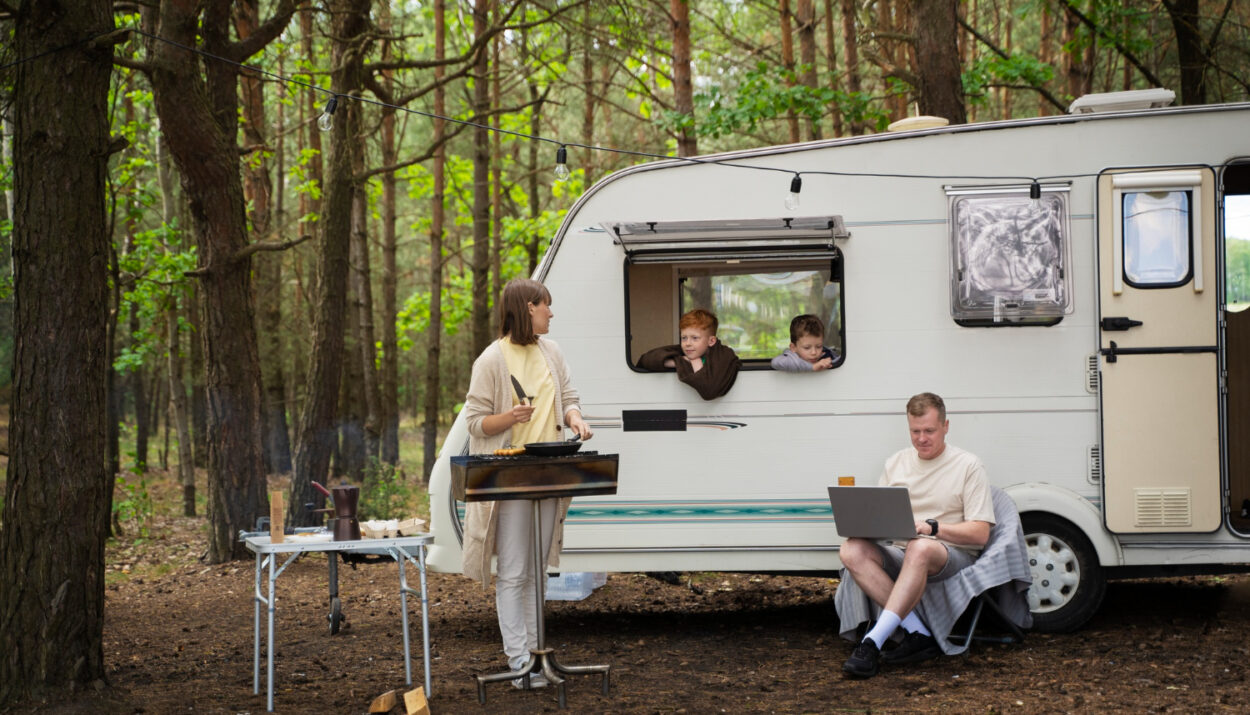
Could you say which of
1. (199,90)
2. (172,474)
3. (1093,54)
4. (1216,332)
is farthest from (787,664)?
(172,474)

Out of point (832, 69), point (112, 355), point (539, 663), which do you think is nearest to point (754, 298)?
point (539, 663)

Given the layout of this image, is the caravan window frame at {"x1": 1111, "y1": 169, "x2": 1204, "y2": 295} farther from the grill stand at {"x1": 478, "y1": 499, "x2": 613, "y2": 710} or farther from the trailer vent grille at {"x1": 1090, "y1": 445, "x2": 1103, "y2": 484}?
the grill stand at {"x1": 478, "y1": 499, "x2": 613, "y2": 710}

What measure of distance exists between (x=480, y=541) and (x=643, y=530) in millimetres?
1425

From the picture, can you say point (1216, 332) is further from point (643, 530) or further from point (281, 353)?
point (281, 353)

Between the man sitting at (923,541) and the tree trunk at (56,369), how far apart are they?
139 inches

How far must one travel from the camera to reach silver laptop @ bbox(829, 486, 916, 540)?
5.66 meters

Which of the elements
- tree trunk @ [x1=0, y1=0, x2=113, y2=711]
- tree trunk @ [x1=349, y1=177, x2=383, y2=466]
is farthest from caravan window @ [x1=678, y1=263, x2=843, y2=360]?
tree trunk @ [x1=349, y1=177, x2=383, y2=466]

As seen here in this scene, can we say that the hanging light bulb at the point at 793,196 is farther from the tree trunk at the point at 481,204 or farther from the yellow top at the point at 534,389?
the tree trunk at the point at 481,204

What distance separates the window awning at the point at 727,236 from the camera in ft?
21.3

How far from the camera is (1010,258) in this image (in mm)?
6410

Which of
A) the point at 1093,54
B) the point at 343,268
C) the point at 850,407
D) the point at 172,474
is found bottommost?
the point at 172,474

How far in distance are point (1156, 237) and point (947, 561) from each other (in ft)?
6.96

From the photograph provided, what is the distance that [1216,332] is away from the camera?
6246mm

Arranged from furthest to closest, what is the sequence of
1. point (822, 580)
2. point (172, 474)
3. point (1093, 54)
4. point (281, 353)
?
point (172, 474), point (281, 353), point (1093, 54), point (822, 580)
